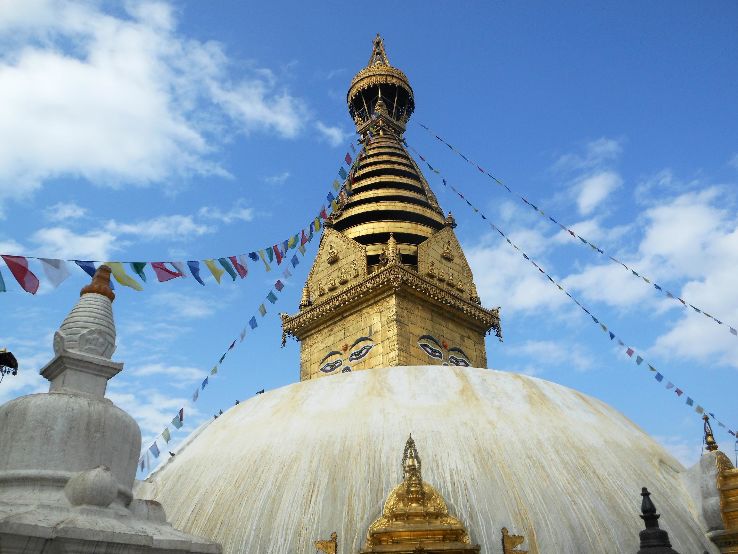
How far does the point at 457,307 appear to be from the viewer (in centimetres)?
1944

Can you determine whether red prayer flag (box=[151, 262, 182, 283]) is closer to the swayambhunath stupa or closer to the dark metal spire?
the swayambhunath stupa

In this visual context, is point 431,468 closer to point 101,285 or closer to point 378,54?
point 101,285

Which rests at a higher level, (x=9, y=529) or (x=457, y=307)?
(x=457, y=307)

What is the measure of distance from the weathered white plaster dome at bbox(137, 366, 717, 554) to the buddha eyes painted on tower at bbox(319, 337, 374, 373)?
8852 mm

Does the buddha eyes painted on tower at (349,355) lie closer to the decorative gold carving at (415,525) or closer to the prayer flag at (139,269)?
the prayer flag at (139,269)

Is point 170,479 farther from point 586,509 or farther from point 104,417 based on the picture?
point 586,509

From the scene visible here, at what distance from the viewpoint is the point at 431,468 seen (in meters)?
7.55

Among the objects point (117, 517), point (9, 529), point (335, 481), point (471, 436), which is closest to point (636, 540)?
point (471, 436)

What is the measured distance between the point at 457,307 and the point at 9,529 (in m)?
16.6

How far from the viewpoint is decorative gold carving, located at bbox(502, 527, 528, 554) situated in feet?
22.1

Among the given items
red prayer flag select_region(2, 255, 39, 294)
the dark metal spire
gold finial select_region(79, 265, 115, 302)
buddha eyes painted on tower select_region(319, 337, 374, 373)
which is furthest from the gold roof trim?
gold finial select_region(79, 265, 115, 302)

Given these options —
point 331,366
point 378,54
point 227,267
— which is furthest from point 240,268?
point 378,54

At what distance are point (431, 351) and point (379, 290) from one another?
2398mm

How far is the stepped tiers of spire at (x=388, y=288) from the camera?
18312mm
